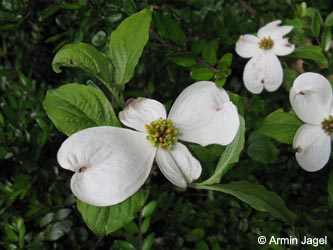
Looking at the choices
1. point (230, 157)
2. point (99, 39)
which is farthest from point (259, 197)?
point (99, 39)

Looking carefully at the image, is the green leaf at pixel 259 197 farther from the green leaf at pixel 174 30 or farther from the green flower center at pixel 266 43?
the green flower center at pixel 266 43

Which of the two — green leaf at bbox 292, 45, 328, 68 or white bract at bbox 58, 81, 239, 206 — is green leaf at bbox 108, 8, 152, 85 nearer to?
white bract at bbox 58, 81, 239, 206

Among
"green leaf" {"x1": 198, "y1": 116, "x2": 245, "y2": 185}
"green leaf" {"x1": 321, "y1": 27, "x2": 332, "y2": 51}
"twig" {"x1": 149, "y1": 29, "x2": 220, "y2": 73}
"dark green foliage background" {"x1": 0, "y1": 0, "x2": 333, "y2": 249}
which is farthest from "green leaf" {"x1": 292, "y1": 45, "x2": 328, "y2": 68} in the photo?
"green leaf" {"x1": 198, "y1": 116, "x2": 245, "y2": 185}

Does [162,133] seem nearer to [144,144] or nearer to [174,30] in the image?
[144,144]

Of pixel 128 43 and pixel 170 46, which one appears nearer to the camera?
pixel 128 43

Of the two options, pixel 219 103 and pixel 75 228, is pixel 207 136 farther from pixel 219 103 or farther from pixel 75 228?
pixel 75 228

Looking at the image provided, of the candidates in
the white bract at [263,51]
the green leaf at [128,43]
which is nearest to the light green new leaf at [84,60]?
the green leaf at [128,43]

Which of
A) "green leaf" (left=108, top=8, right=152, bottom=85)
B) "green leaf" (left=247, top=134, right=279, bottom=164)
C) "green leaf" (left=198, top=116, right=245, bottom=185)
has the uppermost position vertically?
"green leaf" (left=108, top=8, right=152, bottom=85)
